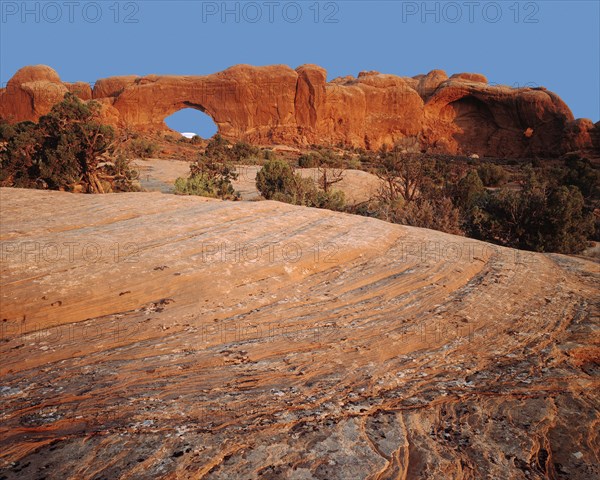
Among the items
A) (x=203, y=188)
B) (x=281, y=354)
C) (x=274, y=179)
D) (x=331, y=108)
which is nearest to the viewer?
(x=281, y=354)

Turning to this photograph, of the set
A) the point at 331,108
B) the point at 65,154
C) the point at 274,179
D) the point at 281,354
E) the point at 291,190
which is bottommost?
the point at 281,354

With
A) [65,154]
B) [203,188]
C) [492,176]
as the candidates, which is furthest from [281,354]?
[492,176]

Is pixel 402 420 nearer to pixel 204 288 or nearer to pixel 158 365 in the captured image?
pixel 158 365

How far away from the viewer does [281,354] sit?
262 cm

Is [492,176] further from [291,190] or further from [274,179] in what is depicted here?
[291,190]

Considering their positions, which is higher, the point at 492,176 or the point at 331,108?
the point at 331,108

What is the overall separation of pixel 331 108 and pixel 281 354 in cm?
4457

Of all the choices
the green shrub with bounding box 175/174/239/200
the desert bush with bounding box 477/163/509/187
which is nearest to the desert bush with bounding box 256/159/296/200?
the green shrub with bounding box 175/174/239/200

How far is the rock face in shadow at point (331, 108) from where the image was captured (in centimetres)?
4103

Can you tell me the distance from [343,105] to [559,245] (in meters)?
39.3

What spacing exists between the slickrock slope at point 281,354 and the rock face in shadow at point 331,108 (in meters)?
39.7

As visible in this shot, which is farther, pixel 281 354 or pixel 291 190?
pixel 291 190

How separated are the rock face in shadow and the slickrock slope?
39.7 m

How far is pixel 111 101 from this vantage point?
41.4 meters
